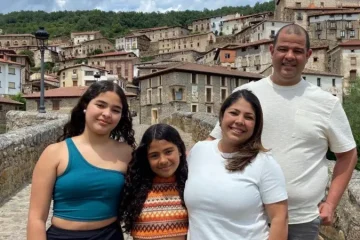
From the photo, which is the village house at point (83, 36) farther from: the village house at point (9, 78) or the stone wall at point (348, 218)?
the stone wall at point (348, 218)

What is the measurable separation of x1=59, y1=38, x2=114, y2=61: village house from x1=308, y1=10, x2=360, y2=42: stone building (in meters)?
54.6

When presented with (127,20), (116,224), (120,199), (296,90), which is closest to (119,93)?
(120,199)

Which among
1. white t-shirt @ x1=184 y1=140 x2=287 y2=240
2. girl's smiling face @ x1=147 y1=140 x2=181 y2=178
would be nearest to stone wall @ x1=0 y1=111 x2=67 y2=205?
girl's smiling face @ x1=147 y1=140 x2=181 y2=178

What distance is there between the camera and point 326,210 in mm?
2516

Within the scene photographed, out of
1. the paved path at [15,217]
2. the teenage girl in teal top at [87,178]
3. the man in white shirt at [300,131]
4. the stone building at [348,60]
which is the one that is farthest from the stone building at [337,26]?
the teenage girl in teal top at [87,178]

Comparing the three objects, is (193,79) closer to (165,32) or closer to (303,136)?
(303,136)

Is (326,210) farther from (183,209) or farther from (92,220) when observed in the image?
(92,220)

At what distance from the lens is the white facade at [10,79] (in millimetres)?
58188

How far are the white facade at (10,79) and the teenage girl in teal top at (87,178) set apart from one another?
60762mm

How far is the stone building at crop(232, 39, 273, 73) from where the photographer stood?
5759 cm

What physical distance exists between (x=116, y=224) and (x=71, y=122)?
72 centimetres

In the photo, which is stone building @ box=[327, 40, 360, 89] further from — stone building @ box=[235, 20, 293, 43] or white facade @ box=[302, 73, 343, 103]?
stone building @ box=[235, 20, 293, 43]

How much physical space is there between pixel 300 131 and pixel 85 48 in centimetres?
10385

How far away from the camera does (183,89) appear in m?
38.2
